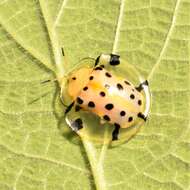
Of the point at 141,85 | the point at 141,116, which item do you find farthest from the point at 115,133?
the point at 141,85

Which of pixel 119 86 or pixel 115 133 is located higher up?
pixel 119 86

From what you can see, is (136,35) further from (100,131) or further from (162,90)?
(100,131)

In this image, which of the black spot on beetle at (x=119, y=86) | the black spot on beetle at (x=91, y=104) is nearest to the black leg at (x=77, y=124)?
the black spot on beetle at (x=91, y=104)

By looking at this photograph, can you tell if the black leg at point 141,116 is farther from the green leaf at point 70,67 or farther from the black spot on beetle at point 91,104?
the black spot on beetle at point 91,104

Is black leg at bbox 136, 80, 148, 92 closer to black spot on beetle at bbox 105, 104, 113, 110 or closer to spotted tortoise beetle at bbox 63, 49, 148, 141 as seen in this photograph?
spotted tortoise beetle at bbox 63, 49, 148, 141

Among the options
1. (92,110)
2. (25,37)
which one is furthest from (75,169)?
(25,37)

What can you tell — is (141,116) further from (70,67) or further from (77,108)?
(70,67)
